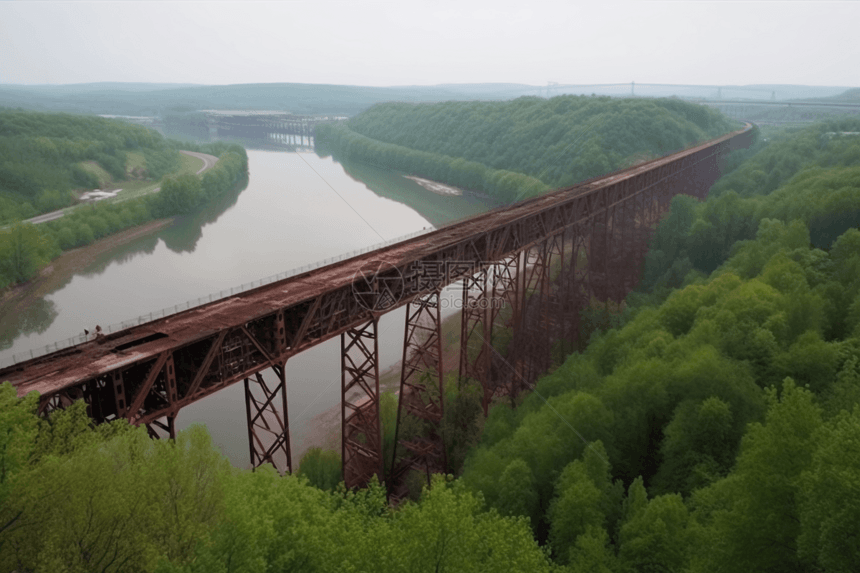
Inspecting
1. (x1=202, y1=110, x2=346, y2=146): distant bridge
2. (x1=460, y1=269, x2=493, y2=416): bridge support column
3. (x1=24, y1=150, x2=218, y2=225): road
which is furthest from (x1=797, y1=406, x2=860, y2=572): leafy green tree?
(x1=202, y1=110, x2=346, y2=146): distant bridge

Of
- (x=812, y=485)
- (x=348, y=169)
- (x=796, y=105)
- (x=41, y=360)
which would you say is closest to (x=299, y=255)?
(x=41, y=360)

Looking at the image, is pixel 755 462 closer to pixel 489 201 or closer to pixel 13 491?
pixel 13 491

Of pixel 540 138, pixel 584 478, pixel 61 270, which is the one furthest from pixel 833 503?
pixel 540 138

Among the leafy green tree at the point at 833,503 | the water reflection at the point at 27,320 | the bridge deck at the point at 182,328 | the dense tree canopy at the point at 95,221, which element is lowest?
the water reflection at the point at 27,320

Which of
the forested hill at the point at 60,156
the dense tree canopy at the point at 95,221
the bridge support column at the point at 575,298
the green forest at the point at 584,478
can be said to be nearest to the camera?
the green forest at the point at 584,478

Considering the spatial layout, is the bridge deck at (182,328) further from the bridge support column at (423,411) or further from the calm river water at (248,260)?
the calm river water at (248,260)

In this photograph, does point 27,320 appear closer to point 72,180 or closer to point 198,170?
point 72,180

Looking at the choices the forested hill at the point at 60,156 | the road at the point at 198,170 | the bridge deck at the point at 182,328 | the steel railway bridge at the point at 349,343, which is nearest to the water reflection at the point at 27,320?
the steel railway bridge at the point at 349,343

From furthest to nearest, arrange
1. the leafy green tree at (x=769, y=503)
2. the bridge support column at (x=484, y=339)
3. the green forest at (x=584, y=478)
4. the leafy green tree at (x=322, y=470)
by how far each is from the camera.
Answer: the bridge support column at (x=484, y=339) → the leafy green tree at (x=322, y=470) → the leafy green tree at (x=769, y=503) → the green forest at (x=584, y=478)
